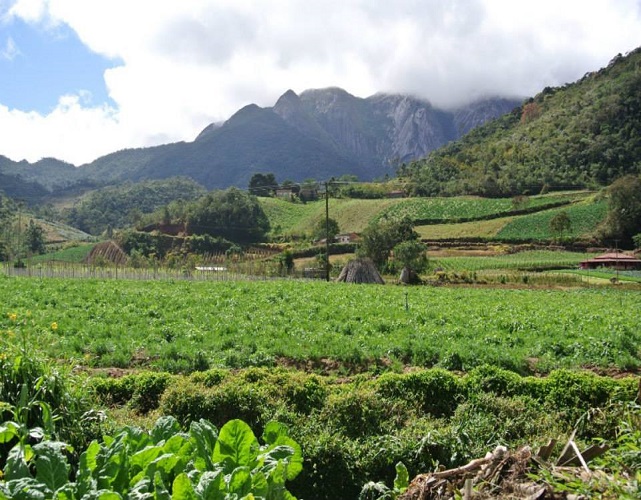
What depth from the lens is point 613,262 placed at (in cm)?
6450

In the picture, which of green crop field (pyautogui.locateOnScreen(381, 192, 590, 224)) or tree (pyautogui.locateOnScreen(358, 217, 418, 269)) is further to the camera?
green crop field (pyautogui.locateOnScreen(381, 192, 590, 224))

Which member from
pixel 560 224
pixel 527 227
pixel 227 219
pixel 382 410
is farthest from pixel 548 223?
pixel 382 410

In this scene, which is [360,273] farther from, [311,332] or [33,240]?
[33,240]

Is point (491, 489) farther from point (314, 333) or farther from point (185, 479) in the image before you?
point (314, 333)

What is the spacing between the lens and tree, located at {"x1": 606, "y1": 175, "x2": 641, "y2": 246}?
75.8 m

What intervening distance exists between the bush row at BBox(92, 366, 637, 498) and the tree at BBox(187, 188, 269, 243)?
94.7 m

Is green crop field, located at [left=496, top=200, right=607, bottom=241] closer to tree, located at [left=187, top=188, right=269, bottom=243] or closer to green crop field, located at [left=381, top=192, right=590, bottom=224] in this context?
green crop field, located at [left=381, top=192, right=590, bottom=224]

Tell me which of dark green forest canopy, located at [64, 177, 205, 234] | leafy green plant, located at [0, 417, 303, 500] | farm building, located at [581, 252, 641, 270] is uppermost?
dark green forest canopy, located at [64, 177, 205, 234]

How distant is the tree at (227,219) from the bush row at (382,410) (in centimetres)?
9466

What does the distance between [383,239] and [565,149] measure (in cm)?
6720

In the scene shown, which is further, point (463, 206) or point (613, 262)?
point (463, 206)

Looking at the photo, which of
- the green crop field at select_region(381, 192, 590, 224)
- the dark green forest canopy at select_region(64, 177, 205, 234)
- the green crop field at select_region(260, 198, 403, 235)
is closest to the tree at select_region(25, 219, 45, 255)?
the dark green forest canopy at select_region(64, 177, 205, 234)

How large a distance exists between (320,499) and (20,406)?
315 centimetres

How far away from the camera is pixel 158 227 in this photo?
106 metres
